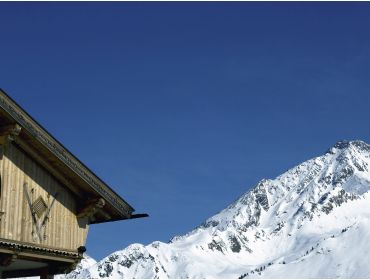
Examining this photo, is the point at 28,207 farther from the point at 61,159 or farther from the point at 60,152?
the point at 60,152

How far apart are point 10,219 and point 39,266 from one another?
2.42 meters

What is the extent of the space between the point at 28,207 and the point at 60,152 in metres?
1.57

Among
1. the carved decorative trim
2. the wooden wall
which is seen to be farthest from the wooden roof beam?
the carved decorative trim

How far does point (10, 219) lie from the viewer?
49.3ft

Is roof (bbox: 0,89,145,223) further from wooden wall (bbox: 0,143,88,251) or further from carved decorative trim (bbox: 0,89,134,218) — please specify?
wooden wall (bbox: 0,143,88,251)

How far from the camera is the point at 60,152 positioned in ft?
54.1

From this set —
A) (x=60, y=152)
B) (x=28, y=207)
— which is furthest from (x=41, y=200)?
(x=60, y=152)

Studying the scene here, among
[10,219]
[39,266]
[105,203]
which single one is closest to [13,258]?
[10,219]

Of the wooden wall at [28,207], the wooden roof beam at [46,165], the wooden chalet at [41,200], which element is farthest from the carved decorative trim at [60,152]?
the wooden wall at [28,207]

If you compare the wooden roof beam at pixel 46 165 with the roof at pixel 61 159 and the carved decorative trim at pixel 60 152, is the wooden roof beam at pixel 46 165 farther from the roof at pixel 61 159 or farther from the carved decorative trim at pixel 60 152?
the carved decorative trim at pixel 60 152

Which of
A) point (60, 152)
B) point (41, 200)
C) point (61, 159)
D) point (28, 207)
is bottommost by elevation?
point (28, 207)

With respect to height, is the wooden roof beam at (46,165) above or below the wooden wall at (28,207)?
above

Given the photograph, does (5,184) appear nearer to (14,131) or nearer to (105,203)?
(14,131)

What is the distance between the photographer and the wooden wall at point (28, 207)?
49.7 feet
